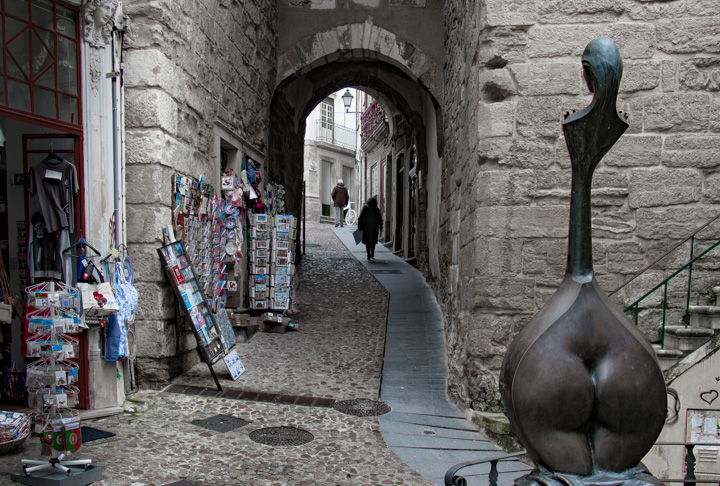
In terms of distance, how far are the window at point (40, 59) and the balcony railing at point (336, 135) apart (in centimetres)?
2215

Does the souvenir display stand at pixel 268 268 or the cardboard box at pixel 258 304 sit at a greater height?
the souvenir display stand at pixel 268 268

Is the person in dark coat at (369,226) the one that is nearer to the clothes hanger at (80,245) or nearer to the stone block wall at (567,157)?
the stone block wall at (567,157)

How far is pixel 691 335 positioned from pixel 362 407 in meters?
2.47

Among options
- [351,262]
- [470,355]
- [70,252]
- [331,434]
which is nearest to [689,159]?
[470,355]

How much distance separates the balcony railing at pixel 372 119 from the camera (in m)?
18.9

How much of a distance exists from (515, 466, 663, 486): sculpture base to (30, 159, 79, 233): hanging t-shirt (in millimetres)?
3828

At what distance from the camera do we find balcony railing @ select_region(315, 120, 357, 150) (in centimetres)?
2664

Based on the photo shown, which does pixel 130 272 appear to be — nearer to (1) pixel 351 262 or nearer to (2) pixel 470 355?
(2) pixel 470 355

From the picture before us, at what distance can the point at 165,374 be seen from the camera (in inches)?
199

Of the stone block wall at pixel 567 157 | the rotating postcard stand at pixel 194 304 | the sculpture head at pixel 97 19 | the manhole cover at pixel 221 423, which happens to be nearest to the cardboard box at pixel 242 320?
the rotating postcard stand at pixel 194 304

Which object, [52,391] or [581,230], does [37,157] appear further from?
[581,230]

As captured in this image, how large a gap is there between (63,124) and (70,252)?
0.93 meters

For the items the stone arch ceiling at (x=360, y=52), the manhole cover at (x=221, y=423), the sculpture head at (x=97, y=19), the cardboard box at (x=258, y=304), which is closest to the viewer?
the manhole cover at (x=221, y=423)

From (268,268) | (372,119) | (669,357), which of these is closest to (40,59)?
(268,268)
